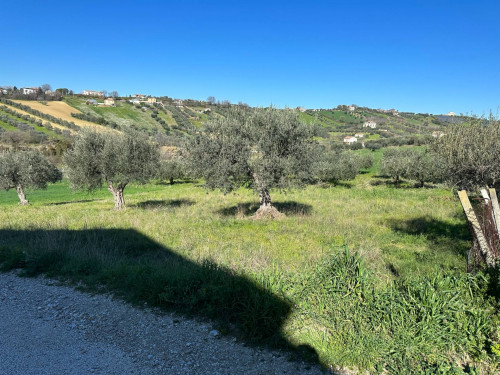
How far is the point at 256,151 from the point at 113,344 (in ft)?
37.9

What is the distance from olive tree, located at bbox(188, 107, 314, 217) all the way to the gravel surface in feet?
31.5

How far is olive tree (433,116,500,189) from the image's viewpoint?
30.9 feet

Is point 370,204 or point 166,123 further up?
point 166,123

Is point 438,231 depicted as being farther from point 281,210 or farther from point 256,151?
point 256,151

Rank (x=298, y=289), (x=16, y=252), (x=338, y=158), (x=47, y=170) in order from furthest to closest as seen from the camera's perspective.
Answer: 1. (x=338, y=158)
2. (x=47, y=170)
3. (x=16, y=252)
4. (x=298, y=289)

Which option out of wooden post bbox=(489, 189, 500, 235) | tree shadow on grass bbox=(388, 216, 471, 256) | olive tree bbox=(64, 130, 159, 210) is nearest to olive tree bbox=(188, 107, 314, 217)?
tree shadow on grass bbox=(388, 216, 471, 256)

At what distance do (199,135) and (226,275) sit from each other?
10.9 m

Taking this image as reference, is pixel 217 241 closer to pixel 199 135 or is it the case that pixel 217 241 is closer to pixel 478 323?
pixel 199 135

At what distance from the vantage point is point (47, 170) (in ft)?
98.2

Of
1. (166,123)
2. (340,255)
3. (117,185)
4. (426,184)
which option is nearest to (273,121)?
(340,255)

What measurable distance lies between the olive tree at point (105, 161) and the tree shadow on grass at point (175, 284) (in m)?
11.1

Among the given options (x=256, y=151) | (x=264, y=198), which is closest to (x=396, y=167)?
(x=264, y=198)

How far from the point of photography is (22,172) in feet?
89.2

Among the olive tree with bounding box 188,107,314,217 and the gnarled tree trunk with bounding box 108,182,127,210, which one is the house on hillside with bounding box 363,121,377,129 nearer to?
the olive tree with bounding box 188,107,314,217
